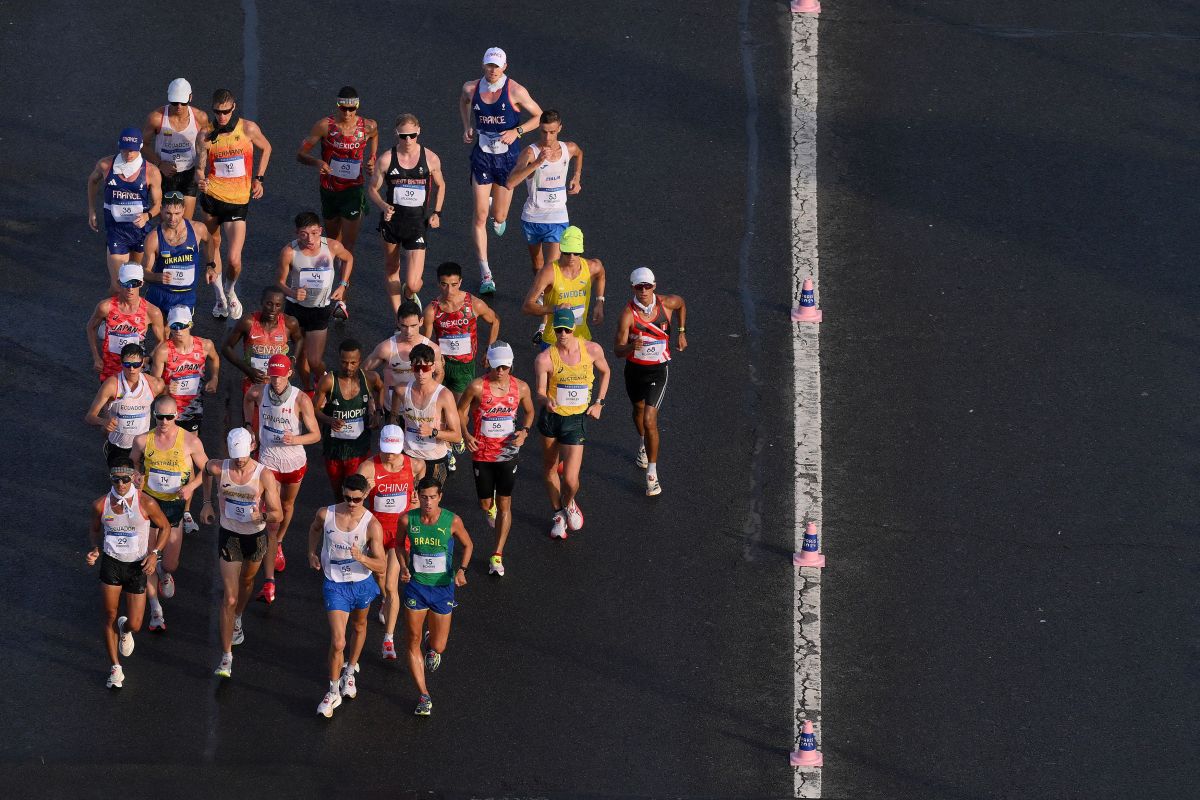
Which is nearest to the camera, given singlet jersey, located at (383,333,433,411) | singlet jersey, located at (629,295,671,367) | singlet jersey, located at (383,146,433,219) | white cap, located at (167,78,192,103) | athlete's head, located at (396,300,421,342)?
athlete's head, located at (396,300,421,342)

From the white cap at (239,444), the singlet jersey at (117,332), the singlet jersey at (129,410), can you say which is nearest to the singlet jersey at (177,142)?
the singlet jersey at (117,332)

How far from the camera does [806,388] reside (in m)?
18.0

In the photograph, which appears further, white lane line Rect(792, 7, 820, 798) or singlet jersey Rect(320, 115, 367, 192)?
singlet jersey Rect(320, 115, 367, 192)

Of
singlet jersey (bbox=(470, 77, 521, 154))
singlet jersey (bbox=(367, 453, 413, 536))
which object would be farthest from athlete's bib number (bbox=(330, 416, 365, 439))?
singlet jersey (bbox=(470, 77, 521, 154))

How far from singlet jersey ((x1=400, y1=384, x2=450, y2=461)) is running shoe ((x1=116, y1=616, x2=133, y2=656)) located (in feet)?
7.95

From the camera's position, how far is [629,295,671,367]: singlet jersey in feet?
54.2

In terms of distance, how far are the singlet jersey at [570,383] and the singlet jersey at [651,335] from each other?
0.63 metres

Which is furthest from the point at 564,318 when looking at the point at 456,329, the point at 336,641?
the point at 336,641

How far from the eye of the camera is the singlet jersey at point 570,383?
627 inches

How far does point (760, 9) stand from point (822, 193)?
3305 mm

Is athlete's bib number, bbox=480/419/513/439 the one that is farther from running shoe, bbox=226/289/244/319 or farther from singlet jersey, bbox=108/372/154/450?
running shoe, bbox=226/289/244/319

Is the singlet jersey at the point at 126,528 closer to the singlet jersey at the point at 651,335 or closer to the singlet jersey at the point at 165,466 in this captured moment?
the singlet jersey at the point at 165,466

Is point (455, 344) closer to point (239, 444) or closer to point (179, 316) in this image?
point (179, 316)

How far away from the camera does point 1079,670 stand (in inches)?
604
